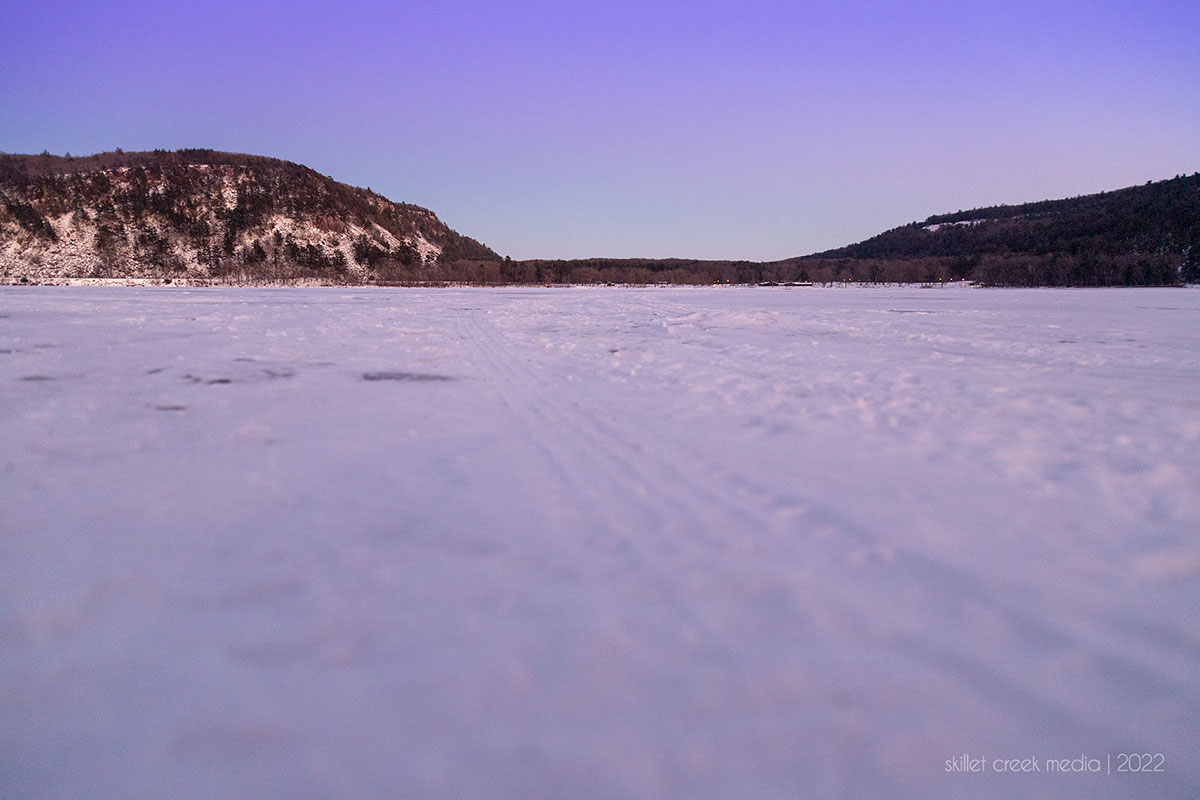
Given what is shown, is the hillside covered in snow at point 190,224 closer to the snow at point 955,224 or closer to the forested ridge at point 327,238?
the forested ridge at point 327,238

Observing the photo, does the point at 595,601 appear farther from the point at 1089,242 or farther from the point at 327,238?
the point at 327,238

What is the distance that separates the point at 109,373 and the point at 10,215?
456 ft

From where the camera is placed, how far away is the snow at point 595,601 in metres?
1.40

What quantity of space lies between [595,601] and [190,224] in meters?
140

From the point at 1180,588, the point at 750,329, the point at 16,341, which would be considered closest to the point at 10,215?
the point at 16,341

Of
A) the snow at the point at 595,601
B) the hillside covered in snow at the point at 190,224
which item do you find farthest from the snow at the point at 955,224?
the snow at the point at 595,601

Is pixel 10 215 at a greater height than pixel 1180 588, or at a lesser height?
greater

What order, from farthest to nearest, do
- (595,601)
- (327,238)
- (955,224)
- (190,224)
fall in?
(955,224) → (327,238) → (190,224) → (595,601)

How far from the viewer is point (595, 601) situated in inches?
79.4

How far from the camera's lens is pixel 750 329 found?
11.9 meters

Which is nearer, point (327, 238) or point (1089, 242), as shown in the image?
point (1089, 242)

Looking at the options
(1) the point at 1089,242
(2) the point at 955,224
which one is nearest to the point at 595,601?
(1) the point at 1089,242

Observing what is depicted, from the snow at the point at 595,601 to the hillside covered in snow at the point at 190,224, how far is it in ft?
338

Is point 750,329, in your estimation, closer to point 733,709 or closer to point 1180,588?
point 1180,588
